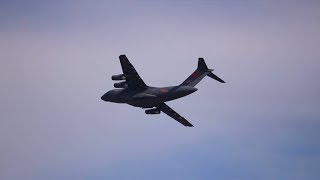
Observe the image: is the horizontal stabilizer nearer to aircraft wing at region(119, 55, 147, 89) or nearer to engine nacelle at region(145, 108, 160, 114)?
aircraft wing at region(119, 55, 147, 89)

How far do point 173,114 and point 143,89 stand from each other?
686 cm

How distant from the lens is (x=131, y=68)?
218 ft

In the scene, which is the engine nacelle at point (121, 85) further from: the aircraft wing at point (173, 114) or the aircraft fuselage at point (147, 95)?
the aircraft wing at point (173, 114)

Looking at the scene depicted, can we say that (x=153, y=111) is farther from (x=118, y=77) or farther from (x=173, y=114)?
(x=118, y=77)

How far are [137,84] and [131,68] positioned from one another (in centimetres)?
191

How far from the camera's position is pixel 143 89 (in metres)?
67.8

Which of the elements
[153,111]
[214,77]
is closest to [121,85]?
[153,111]

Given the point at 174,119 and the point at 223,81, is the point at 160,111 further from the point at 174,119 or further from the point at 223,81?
the point at 223,81

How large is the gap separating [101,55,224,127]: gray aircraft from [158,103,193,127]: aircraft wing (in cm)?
224

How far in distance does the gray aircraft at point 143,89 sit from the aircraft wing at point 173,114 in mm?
2240

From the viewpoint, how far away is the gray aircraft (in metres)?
66.0

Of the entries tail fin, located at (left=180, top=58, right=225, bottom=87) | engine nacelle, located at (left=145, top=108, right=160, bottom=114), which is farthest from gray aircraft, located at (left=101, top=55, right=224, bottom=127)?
engine nacelle, located at (left=145, top=108, right=160, bottom=114)

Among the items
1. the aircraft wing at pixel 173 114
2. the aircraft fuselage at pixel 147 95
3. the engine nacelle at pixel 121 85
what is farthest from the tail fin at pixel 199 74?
the engine nacelle at pixel 121 85

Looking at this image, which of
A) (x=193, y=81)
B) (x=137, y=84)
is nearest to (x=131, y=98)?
(x=137, y=84)
